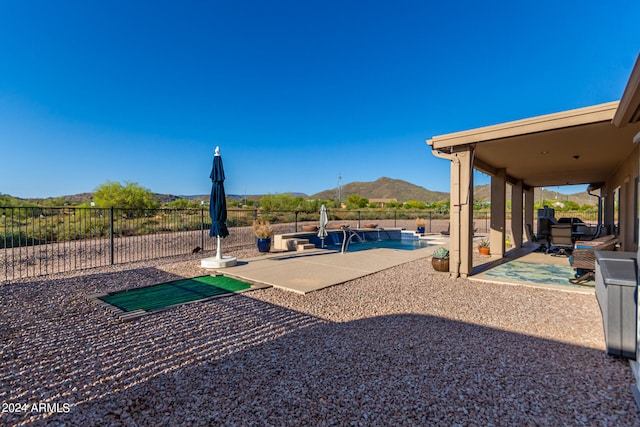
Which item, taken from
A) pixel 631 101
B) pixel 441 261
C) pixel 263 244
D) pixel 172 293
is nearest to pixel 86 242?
pixel 263 244

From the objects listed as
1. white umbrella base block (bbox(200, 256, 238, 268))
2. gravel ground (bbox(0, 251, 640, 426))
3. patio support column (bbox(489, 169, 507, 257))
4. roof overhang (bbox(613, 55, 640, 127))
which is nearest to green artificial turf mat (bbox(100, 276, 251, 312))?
gravel ground (bbox(0, 251, 640, 426))

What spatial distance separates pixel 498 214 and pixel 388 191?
6853 cm

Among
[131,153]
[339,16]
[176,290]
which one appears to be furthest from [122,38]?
[131,153]

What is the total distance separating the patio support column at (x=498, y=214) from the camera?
8.64m

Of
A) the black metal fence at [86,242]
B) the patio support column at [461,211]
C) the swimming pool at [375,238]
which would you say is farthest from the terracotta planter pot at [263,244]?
the patio support column at [461,211]

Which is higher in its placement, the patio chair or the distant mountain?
the distant mountain

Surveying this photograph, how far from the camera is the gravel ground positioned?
6.55 ft

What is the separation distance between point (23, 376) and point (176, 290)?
2714 millimetres

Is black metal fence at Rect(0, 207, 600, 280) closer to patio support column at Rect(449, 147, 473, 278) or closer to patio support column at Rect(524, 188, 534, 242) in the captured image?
patio support column at Rect(449, 147, 473, 278)

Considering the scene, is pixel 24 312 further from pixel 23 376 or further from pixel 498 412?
pixel 498 412

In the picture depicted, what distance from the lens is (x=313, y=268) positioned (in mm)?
6875

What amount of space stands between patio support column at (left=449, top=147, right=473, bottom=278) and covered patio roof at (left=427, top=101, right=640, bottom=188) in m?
0.25

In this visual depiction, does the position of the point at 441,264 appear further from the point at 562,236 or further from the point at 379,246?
the point at 379,246

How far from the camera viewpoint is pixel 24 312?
3.89m
